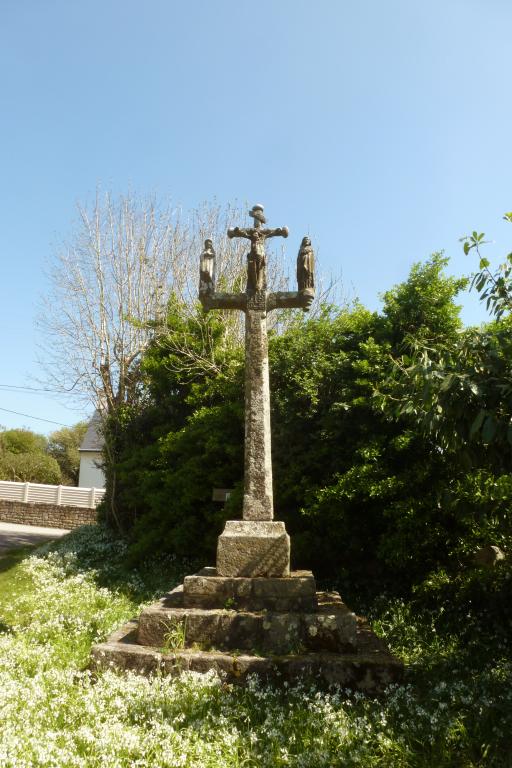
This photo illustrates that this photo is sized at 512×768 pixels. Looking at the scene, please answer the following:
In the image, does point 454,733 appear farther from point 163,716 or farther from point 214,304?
point 214,304

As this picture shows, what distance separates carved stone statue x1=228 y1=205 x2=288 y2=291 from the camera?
6.23 meters

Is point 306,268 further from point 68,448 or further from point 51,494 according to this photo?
point 68,448

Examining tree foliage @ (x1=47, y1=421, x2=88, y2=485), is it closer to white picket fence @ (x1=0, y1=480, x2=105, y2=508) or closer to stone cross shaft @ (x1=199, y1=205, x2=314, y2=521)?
white picket fence @ (x1=0, y1=480, x2=105, y2=508)

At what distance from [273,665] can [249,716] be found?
0.64 m

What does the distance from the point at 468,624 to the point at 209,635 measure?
10.0ft

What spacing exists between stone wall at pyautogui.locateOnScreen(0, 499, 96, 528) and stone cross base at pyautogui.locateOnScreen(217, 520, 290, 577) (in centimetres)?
1746

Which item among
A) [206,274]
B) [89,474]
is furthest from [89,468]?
[206,274]

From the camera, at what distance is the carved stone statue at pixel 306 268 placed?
6.20 metres

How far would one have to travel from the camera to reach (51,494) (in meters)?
25.2

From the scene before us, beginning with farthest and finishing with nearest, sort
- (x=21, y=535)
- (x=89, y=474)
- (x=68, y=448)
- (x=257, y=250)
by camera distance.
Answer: (x=68, y=448) → (x=89, y=474) → (x=21, y=535) → (x=257, y=250)

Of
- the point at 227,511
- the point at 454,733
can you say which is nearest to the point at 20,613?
the point at 227,511

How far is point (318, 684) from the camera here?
4.24 m

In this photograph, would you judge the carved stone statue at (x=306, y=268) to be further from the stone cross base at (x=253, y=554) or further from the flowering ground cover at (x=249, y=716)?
the flowering ground cover at (x=249, y=716)

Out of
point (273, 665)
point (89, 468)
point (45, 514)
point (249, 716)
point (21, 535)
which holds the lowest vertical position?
point (21, 535)
